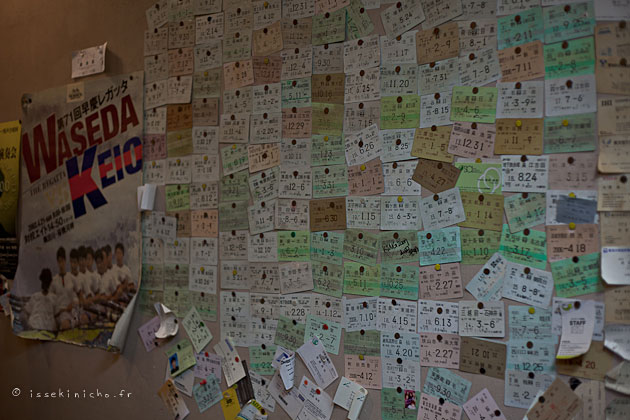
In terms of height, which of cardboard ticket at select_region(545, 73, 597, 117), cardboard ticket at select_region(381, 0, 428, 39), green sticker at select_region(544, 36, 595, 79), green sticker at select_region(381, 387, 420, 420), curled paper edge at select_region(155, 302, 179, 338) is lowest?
green sticker at select_region(381, 387, 420, 420)

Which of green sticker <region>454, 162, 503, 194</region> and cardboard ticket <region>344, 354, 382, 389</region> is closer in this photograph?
green sticker <region>454, 162, 503, 194</region>

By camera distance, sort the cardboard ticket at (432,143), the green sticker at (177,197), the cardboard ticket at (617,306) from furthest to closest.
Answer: the green sticker at (177,197) < the cardboard ticket at (432,143) < the cardboard ticket at (617,306)

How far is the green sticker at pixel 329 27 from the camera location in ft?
4.96

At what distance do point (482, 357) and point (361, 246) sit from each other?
1.45ft

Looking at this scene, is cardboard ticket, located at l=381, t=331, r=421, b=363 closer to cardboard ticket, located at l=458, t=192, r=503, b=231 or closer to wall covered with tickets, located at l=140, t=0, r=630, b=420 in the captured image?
wall covered with tickets, located at l=140, t=0, r=630, b=420

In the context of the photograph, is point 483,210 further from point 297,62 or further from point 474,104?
point 297,62

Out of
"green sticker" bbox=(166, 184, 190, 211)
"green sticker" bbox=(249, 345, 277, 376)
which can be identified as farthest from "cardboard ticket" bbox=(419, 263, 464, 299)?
"green sticker" bbox=(166, 184, 190, 211)

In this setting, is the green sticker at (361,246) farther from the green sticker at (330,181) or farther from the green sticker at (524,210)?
the green sticker at (524,210)

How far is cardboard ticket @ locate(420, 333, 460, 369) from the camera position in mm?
1322

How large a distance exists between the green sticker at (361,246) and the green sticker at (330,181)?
0.13 m

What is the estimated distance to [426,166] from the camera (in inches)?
54.4

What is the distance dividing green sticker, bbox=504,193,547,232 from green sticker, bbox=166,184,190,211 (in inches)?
43.3

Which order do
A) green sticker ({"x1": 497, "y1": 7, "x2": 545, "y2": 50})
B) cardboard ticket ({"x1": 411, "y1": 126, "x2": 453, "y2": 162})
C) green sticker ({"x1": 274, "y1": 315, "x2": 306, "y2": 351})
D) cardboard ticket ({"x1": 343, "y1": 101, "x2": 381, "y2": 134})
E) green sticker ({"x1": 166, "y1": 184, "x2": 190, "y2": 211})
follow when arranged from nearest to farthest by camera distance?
green sticker ({"x1": 497, "y1": 7, "x2": 545, "y2": 50})
cardboard ticket ({"x1": 411, "y1": 126, "x2": 453, "y2": 162})
cardboard ticket ({"x1": 343, "y1": 101, "x2": 381, "y2": 134})
green sticker ({"x1": 274, "y1": 315, "x2": 306, "y2": 351})
green sticker ({"x1": 166, "y1": 184, "x2": 190, "y2": 211})

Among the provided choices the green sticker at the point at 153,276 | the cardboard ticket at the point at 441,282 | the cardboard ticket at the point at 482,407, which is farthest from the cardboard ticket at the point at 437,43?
the green sticker at the point at 153,276
